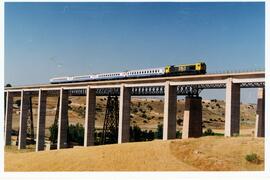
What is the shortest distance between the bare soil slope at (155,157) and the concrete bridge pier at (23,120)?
42230mm

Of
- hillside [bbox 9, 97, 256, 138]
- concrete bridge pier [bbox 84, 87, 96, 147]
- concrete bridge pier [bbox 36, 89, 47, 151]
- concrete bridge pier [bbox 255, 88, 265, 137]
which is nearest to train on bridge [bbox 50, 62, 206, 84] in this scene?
concrete bridge pier [bbox 84, 87, 96, 147]

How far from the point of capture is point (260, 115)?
152 feet

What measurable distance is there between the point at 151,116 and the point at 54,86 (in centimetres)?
6989

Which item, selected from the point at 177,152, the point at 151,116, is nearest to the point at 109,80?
the point at 177,152

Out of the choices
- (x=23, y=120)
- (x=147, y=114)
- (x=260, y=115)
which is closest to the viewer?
(x=260, y=115)

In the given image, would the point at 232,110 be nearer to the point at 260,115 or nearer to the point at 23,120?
the point at 260,115

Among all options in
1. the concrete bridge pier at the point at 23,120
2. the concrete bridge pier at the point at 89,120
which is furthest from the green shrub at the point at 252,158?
the concrete bridge pier at the point at 23,120

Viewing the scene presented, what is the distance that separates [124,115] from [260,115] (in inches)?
697

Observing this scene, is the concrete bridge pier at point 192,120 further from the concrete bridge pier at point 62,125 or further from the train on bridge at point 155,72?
the concrete bridge pier at point 62,125

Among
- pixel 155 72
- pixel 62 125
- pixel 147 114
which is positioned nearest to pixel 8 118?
pixel 62 125

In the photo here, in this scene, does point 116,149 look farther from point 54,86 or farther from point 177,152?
point 54,86

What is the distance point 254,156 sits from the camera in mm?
29000
